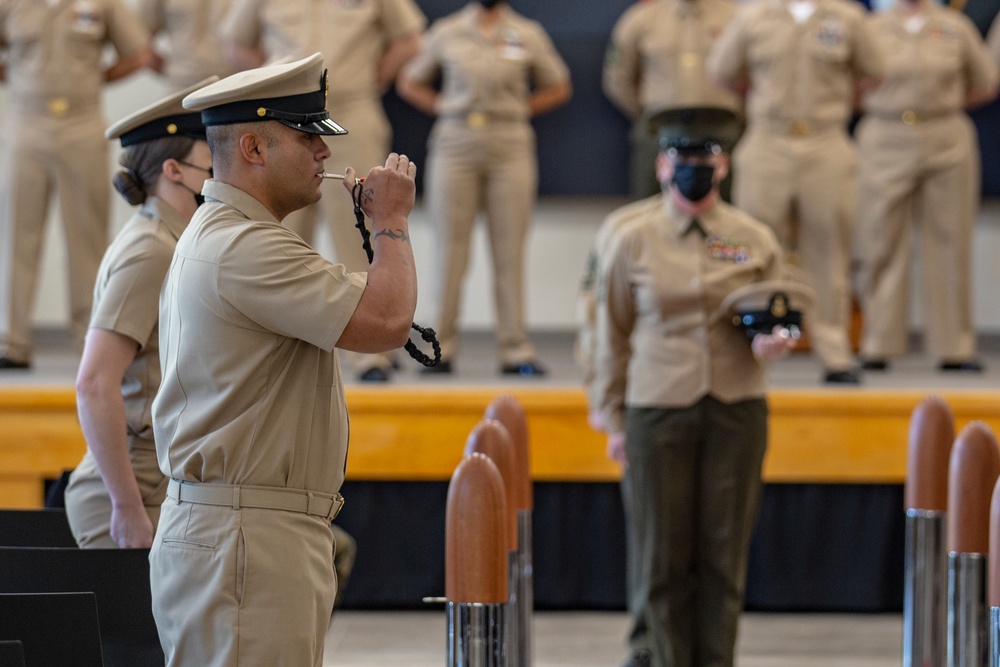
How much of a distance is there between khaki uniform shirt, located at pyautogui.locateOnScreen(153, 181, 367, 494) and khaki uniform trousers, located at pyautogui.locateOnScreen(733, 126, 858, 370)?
402 centimetres

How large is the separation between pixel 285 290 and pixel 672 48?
508cm

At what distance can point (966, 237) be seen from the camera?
21.1 ft

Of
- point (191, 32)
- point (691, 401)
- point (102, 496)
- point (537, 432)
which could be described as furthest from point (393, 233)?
point (191, 32)

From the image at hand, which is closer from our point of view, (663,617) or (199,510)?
(199,510)

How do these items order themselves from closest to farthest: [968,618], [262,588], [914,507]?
1. [262,588]
2. [968,618]
3. [914,507]

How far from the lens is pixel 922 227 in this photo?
21.3 feet

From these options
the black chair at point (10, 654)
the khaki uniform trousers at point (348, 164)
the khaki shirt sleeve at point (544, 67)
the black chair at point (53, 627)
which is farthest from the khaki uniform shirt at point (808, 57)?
the black chair at point (10, 654)

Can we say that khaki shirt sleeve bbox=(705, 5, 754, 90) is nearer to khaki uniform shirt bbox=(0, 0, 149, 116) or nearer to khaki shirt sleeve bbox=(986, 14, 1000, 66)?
khaki shirt sleeve bbox=(986, 14, 1000, 66)

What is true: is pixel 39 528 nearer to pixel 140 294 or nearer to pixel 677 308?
pixel 140 294

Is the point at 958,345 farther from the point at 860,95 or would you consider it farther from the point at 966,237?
the point at 860,95

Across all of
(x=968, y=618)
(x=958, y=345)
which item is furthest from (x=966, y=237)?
(x=968, y=618)

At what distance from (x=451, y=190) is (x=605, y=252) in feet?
7.32

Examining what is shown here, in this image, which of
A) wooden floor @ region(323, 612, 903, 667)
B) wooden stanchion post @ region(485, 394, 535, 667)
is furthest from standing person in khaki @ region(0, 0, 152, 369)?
wooden stanchion post @ region(485, 394, 535, 667)

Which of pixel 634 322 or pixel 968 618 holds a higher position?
pixel 634 322
